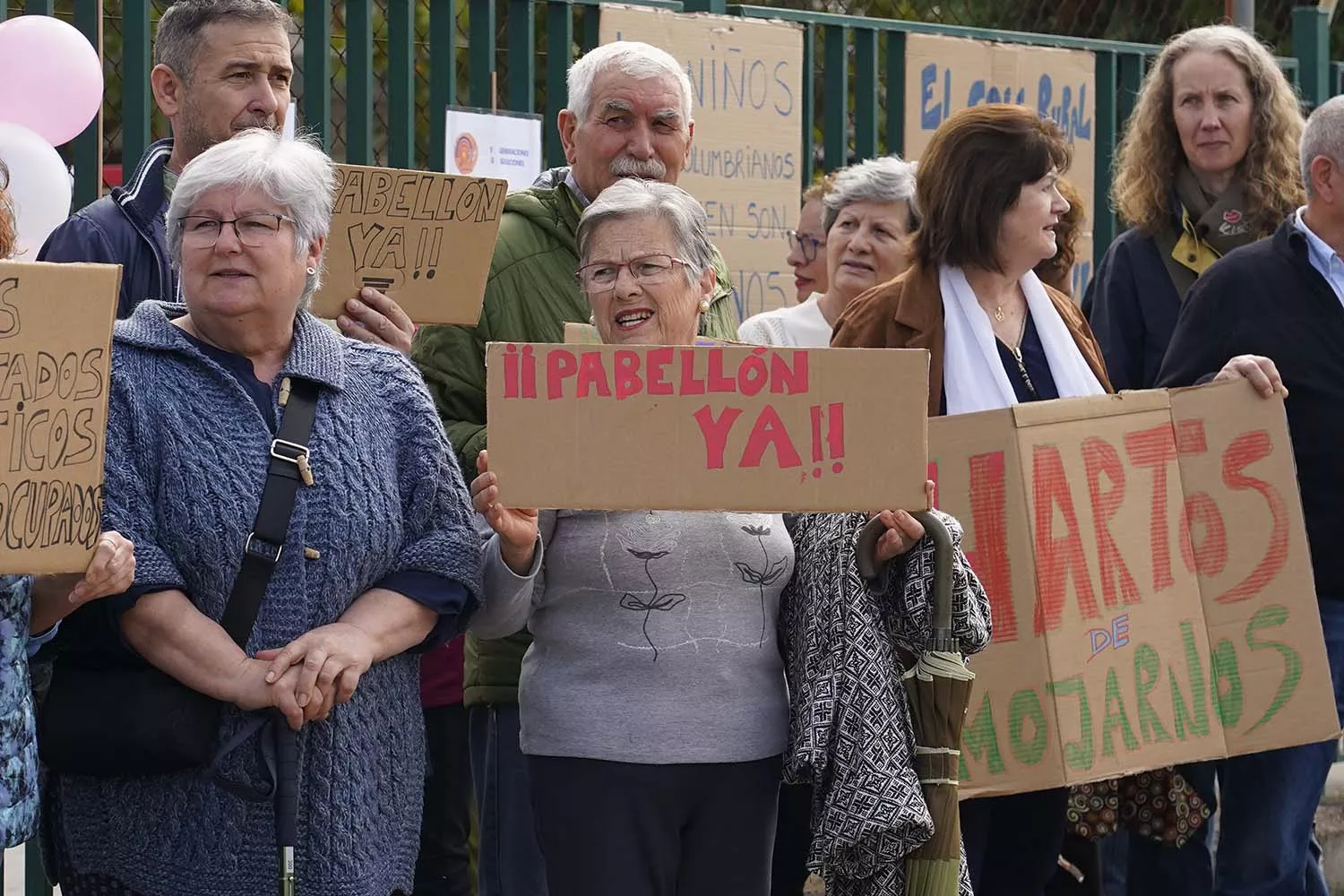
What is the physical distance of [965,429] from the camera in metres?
4.16

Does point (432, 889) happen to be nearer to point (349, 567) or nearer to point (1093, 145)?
point (349, 567)

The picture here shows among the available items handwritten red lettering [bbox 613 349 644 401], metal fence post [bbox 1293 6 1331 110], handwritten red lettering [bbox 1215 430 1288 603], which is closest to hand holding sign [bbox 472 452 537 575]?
handwritten red lettering [bbox 613 349 644 401]

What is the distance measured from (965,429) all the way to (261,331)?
1562 millimetres

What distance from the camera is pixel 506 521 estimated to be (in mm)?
3352

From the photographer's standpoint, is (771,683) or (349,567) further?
(771,683)

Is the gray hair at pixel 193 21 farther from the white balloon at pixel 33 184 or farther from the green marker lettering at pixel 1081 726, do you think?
the green marker lettering at pixel 1081 726

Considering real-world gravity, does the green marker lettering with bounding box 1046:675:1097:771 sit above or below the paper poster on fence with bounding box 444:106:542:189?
below

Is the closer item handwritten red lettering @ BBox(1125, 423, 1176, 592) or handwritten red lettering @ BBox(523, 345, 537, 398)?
handwritten red lettering @ BBox(523, 345, 537, 398)

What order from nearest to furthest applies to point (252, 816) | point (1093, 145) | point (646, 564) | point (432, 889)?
point (252, 816), point (646, 564), point (432, 889), point (1093, 145)

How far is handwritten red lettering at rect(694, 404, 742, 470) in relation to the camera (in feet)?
11.0

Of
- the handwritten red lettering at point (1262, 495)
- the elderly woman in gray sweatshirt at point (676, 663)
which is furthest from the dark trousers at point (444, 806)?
the handwritten red lettering at point (1262, 495)

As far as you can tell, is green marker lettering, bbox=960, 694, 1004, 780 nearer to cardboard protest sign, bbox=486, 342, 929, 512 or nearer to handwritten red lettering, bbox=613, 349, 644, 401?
cardboard protest sign, bbox=486, 342, 929, 512

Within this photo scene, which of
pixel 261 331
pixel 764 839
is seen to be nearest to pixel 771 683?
pixel 764 839

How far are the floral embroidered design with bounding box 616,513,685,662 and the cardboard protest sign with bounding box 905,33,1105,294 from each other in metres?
3.47
